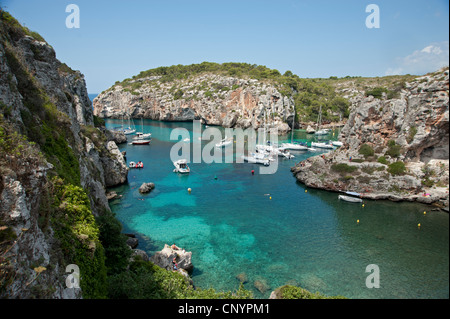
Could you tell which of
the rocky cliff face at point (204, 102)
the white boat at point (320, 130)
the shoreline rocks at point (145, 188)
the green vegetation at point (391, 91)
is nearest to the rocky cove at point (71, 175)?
the green vegetation at point (391, 91)

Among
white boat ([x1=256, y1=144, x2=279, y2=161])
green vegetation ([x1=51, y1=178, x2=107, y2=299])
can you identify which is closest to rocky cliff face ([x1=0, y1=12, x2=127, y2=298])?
green vegetation ([x1=51, y1=178, x2=107, y2=299])

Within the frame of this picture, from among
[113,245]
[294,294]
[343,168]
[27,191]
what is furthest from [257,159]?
[27,191]

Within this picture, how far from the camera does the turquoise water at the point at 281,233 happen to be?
66.4 feet

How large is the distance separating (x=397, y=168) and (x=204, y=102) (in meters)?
79.8

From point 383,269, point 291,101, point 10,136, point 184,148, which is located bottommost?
point 383,269

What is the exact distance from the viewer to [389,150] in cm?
3975

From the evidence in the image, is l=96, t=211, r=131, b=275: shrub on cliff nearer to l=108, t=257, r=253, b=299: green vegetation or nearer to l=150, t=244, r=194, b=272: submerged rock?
l=108, t=257, r=253, b=299: green vegetation

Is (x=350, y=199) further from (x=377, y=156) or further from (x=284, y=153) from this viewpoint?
(x=284, y=153)

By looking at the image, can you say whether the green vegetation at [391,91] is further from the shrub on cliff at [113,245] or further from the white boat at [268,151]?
the shrub on cliff at [113,245]

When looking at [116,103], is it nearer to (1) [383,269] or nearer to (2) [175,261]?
(2) [175,261]

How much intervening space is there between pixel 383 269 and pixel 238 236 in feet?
43.5

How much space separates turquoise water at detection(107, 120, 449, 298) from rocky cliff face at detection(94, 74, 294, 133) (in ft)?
169
